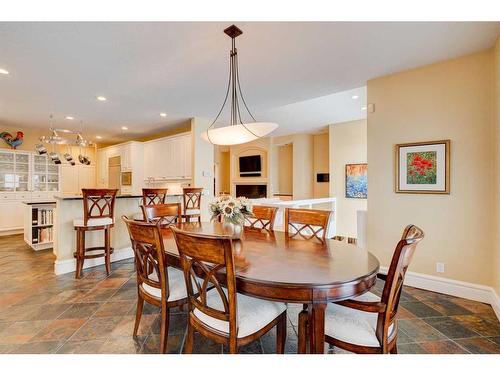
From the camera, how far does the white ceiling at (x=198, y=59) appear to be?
7.13 feet

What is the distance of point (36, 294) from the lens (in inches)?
108

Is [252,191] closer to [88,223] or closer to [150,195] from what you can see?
[150,195]

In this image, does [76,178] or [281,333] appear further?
[76,178]

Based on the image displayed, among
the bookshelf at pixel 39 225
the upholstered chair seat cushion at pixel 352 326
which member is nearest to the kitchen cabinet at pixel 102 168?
the bookshelf at pixel 39 225

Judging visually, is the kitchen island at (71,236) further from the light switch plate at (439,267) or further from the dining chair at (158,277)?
the light switch plate at (439,267)

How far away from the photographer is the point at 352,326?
1.34m

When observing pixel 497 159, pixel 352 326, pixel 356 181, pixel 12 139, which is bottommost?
pixel 352 326

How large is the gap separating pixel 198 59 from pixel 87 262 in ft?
10.6

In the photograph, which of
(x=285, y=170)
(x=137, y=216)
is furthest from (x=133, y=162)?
(x=285, y=170)

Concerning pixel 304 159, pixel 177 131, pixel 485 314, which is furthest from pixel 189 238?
pixel 304 159

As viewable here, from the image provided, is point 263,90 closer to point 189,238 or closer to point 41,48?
point 41,48

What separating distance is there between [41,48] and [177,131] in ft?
12.3

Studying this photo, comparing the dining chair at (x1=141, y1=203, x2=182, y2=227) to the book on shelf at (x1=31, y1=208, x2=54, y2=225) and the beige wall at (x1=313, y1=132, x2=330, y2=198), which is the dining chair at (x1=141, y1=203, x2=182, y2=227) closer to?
the book on shelf at (x1=31, y1=208, x2=54, y2=225)

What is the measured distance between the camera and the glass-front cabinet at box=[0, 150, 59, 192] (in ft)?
19.0
